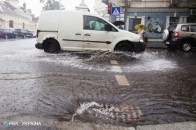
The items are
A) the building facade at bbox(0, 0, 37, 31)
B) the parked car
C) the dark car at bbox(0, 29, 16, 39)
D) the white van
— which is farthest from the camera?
the building facade at bbox(0, 0, 37, 31)

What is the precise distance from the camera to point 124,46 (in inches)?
444

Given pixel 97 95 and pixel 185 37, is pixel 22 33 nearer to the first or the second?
pixel 185 37

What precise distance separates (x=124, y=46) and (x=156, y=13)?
16332 millimetres

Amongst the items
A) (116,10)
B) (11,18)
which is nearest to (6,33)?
(116,10)

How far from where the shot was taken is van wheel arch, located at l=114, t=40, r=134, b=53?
36.9 ft

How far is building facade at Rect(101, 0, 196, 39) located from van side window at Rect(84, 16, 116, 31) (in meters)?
15.7

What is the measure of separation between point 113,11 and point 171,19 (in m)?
10.5

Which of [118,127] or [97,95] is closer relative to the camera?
[118,127]

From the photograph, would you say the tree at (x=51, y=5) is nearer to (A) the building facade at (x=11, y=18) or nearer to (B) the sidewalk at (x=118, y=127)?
(A) the building facade at (x=11, y=18)

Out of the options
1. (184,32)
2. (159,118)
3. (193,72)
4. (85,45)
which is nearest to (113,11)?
(184,32)

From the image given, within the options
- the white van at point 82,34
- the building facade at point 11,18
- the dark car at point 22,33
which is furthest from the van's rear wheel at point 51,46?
the building facade at point 11,18

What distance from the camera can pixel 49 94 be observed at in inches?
205

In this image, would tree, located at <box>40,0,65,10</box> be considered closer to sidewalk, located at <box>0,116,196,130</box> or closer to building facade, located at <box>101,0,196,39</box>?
building facade, located at <box>101,0,196,39</box>

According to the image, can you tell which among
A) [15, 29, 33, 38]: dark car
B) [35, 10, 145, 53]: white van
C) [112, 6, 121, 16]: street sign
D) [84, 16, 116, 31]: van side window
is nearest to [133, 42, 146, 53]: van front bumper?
[35, 10, 145, 53]: white van
